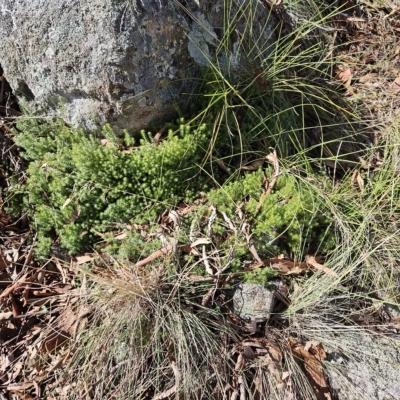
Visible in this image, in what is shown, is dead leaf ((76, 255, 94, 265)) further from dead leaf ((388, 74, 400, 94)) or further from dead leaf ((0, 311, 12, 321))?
dead leaf ((388, 74, 400, 94))

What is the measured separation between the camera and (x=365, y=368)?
2.30 metres

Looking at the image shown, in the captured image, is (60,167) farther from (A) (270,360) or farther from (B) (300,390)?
(B) (300,390)

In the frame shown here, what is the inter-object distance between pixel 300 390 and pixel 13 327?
1.52m

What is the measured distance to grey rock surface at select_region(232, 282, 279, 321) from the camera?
2338mm

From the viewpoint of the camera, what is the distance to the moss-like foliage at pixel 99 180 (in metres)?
2.39

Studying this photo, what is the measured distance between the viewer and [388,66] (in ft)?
10.5

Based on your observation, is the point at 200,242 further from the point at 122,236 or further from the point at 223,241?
the point at 122,236

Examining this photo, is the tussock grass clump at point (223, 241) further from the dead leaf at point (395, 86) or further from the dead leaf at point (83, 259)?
the dead leaf at point (395, 86)

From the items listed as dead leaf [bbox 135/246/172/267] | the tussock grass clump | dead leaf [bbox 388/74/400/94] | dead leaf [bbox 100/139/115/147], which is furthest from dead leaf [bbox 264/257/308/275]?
dead leaf [bbox 388/74/400/94]

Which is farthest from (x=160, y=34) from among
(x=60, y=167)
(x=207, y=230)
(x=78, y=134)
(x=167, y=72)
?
(x=207, y=230)

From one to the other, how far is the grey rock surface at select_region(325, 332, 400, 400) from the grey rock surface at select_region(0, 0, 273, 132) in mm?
1616

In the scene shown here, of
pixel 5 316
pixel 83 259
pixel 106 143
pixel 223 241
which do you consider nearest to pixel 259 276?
pixel 223 241

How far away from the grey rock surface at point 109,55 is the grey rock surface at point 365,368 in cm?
162

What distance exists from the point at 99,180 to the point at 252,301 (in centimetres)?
104
